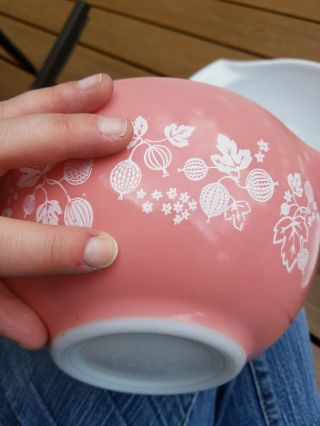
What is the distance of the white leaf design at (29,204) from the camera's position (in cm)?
36

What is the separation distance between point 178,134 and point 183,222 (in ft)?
0.19

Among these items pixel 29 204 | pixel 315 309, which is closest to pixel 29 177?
pixel 29 204

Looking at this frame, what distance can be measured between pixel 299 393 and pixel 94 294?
311mm

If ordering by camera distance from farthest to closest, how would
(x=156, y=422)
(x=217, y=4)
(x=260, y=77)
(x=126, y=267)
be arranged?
1. (x=217, y=4)
2. (x=260, y=77)
3. (x=156, y=422)
4. (x=126, y=267)

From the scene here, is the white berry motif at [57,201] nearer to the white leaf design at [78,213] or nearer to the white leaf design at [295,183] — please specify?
the white leaf design at [78,213]

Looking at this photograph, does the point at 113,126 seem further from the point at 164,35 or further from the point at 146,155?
the point at 164,35

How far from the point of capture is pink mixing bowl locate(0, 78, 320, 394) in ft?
1.10

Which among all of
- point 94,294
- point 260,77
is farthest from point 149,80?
point 260,77

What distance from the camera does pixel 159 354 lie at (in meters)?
0.40

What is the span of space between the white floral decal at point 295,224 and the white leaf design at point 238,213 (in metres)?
0.02

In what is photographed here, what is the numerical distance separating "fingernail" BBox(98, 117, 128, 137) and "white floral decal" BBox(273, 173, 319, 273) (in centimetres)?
12

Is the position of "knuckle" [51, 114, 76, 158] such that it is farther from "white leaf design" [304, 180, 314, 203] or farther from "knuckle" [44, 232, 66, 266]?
"white leaf design" [304, 180, 314, 203]

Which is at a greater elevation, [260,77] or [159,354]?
[260,77]

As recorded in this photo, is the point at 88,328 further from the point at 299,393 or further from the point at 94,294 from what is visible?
the point at 299,393
